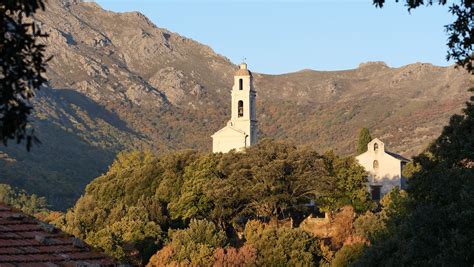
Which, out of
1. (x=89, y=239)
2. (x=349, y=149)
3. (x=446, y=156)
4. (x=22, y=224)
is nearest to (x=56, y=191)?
(x=349, y=149)

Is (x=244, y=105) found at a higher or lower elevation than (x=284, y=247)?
higher

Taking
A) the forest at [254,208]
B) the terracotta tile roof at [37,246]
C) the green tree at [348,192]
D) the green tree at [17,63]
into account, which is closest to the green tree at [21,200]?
the forest at [254,208]

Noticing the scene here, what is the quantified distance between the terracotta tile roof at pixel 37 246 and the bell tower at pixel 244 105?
89.4m

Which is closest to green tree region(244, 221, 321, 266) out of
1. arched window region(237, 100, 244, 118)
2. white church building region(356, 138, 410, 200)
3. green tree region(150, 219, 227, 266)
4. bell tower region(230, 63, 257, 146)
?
green tree region(150, 219, 227, 266)

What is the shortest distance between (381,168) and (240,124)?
1538cm

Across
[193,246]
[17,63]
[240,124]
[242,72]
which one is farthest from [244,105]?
[17,63]

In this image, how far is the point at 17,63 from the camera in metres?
9.77

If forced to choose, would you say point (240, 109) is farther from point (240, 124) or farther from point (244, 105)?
point (240, 124)

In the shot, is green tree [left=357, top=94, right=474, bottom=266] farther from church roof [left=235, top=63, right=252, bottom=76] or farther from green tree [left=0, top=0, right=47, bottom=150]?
church roof [left=235, top=63, right=252, bottom=76]

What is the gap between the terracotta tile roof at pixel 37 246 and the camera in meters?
15.8

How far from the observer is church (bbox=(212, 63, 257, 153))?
4210 inches

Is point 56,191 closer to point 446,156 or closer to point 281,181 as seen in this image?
point 281,181

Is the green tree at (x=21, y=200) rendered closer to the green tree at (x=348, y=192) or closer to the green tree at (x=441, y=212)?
the green tree at (x=348, y=192)

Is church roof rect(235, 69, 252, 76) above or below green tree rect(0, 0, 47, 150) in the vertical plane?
above
